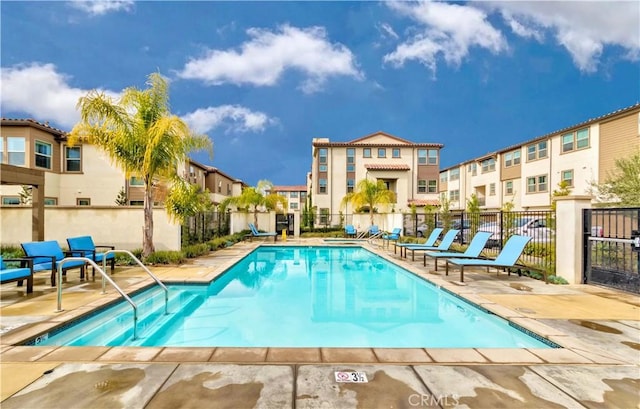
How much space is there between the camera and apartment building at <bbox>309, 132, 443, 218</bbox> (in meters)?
34.8

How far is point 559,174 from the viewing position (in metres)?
25.5

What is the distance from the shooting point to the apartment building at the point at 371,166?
3481 centimetres

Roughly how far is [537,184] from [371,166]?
14.6 m

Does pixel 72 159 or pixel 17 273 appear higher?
pixel 72 159

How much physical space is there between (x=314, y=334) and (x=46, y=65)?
854 inches

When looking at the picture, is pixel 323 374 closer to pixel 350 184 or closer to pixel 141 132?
pixel 141 132

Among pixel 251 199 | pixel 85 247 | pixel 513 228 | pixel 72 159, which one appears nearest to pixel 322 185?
pixel 251 199

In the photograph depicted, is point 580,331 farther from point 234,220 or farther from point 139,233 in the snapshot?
point 234,220

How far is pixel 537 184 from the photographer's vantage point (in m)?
28.0

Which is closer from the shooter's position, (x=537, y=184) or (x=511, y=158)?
(x=537, y=184)

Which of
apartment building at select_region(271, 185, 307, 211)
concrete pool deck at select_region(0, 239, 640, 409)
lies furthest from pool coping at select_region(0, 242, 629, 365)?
apartment building at select_region(271, 185, 307, 211)

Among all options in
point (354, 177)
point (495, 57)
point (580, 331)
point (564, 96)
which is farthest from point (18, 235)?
point (564, 96)

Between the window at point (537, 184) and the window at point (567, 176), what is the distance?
193 cm

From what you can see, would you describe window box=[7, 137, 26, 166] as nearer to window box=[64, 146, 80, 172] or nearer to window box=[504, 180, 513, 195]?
window box=[64, 146, 80, 172]
